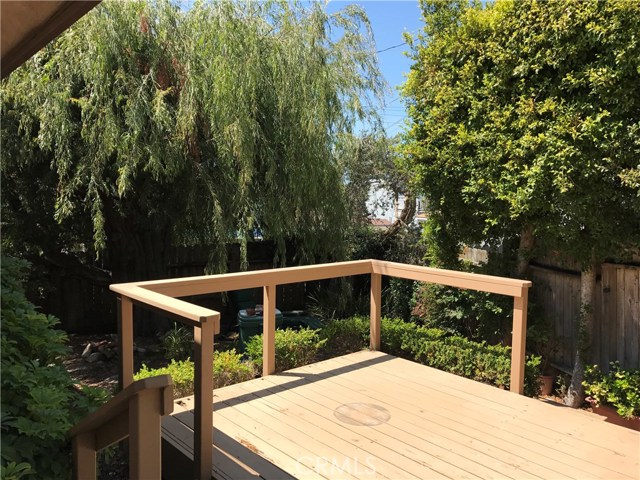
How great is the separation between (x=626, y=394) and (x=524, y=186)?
186 centimetres

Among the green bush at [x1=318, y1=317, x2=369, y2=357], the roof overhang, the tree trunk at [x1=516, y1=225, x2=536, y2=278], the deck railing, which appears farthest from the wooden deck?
the roof overhang

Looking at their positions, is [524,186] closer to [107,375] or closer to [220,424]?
[220,424]

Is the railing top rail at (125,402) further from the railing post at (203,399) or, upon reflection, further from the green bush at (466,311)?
the green bush at (466,311)

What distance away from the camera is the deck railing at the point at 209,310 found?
2.32 metres

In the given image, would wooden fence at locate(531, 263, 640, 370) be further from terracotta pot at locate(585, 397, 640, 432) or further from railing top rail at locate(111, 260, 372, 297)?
railing top rail at locate(111, 260, 372, 297)

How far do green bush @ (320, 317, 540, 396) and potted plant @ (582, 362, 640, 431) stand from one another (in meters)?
0.46

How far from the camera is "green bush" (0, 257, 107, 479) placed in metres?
1.59

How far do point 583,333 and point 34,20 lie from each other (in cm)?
473

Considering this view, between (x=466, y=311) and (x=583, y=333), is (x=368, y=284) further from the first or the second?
(x=583, y=333)

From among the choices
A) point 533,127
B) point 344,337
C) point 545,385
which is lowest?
point 545,385

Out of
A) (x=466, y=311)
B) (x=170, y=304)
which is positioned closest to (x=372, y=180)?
(x=466, y=311)

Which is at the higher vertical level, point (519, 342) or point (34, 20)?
point (34, 20)

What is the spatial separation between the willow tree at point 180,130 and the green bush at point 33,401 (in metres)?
3.02

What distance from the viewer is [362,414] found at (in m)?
3.09
